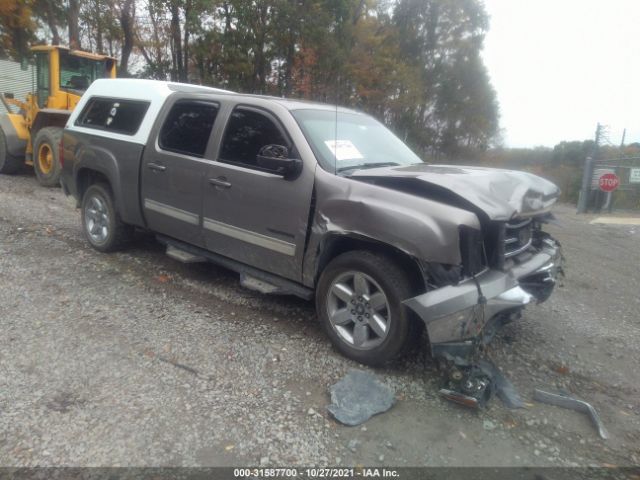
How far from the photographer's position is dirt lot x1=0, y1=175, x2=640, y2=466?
284cm

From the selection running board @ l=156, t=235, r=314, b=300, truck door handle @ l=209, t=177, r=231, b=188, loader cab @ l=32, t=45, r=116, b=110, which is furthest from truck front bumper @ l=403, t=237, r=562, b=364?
loader cab @ l=32, t=45, r=116, b=110

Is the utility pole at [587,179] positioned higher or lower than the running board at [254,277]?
higher

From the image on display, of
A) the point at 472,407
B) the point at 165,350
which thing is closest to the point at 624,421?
the point at 472,407

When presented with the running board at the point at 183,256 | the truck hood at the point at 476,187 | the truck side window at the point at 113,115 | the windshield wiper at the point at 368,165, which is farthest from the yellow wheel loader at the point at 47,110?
the truck hood at the point at 476,187

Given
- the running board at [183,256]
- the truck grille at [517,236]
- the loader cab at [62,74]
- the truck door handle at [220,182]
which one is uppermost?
the loader cab at [62,74]

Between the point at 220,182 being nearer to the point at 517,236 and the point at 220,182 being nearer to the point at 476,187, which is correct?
the point at 476,187

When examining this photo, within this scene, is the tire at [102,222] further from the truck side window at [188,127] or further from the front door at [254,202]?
the front door at [254,202]

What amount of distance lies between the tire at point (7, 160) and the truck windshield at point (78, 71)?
5.93ft

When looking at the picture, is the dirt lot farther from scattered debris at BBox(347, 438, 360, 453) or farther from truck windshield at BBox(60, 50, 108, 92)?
truck windshield at BBox(60, 50, 108, 92)

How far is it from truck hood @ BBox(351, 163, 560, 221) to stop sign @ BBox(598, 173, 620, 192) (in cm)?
1030

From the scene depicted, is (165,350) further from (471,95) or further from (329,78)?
(471,95)

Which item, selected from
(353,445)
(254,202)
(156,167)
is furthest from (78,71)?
(353,445)

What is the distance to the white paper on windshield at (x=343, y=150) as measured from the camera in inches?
163

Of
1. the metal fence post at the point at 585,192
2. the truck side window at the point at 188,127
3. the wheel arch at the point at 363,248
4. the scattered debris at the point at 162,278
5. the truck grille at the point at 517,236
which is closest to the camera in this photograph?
the wheel arch at the point at 363,248
